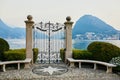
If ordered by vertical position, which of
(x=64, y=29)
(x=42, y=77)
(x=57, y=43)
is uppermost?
(x=64, y=29)

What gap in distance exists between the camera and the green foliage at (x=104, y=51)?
9.59 metres

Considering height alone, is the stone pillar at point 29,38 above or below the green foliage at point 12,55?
above

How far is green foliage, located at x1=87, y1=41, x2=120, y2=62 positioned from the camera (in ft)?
31.5

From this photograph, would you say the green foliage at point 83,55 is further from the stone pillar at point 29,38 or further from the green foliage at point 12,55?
the green foliage at point 12,55

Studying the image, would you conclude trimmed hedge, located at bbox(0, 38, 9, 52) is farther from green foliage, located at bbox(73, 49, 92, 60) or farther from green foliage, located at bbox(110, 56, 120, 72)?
green foliage, located at bbox(110, 56, 120, 72)

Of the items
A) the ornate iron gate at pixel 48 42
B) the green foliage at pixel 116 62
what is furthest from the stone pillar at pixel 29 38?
the green foliage at pixel 116 62

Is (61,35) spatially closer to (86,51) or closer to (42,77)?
(86,51)

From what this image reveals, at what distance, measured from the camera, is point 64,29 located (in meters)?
11.7

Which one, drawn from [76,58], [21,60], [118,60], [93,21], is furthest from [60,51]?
[93,21]

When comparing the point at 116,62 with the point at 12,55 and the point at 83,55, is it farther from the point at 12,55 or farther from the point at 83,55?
the point at 12,55

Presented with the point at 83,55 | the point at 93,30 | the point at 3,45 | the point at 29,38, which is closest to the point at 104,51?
the point at 83,55

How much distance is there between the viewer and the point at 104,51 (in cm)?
976

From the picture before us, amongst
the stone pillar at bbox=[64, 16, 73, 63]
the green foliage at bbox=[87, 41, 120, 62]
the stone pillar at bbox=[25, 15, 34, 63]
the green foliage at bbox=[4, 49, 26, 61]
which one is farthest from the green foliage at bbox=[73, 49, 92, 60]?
the green foliage at bbox=[4, 49, 26, 61]

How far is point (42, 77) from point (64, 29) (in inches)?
192
